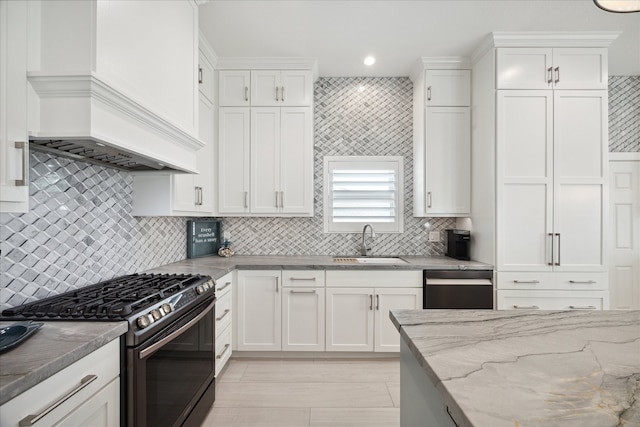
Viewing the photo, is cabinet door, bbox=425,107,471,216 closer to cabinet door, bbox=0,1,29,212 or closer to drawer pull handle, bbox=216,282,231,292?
drawer pull handle, bbox=216,282,231,292

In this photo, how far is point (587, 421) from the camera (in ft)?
2.02

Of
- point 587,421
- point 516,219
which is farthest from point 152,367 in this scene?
point 516,219

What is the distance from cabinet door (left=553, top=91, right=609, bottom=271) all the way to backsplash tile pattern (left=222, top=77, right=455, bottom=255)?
3.52 ft

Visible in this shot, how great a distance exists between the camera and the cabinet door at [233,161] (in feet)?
10.3

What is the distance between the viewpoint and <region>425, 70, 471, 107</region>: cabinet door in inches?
121

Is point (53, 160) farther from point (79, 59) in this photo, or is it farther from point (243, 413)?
point (243, 413)

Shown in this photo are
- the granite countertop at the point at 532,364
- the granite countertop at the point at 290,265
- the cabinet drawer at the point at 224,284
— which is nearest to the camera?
the granite countertop at the point at 532,364

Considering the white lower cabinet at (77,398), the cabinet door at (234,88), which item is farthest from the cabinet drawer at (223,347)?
the cabinet door at (234,88)

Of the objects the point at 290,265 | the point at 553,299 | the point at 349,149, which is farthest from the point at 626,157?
the point at 290,265

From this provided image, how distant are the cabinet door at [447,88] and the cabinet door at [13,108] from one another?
2.94 metres

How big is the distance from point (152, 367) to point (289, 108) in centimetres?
248

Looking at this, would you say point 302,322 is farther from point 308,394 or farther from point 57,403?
point 57,403

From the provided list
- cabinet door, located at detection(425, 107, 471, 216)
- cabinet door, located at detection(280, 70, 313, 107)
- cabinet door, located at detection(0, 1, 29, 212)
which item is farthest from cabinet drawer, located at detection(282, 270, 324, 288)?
cabinet door, located at detection(0, 1, 29, 212)

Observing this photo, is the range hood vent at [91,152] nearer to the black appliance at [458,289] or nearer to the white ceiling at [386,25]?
the white ceiling at [386,25]
